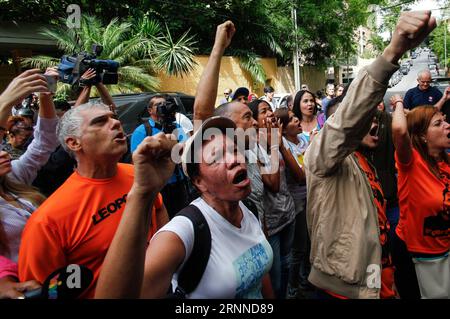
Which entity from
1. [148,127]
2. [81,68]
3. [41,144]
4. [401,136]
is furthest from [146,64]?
[401,136]

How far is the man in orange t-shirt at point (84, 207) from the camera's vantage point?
1.86 metres

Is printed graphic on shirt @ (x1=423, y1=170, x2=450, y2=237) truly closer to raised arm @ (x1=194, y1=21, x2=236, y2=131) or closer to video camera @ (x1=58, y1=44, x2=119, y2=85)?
raised arm @ (x1=194, y1=21, x2=236, y2=131)

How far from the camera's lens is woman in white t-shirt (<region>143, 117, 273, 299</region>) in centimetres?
154

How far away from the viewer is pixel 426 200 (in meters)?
2.73

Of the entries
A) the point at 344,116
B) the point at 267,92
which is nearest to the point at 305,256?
the point at 344,116

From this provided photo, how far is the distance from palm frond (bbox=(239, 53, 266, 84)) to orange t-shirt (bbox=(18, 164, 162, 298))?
1614cm

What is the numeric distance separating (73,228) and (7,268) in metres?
0.34

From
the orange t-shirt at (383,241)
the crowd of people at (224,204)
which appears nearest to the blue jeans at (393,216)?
the crowd of people at (224,204)

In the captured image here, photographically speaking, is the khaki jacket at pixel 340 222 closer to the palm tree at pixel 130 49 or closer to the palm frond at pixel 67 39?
the palm tree at pixel 130 49

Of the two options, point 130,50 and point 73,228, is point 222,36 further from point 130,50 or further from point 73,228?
point 130,50

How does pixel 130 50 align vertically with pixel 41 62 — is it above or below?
above

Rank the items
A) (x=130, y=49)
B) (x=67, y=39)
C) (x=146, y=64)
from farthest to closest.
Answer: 1. (x=146, y=64)
2. (x=130, y=49)
3. (x=67, y=39)

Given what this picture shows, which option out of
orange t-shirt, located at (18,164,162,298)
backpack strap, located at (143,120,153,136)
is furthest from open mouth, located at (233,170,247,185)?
backpack strap, located at (143,120,153,136)
